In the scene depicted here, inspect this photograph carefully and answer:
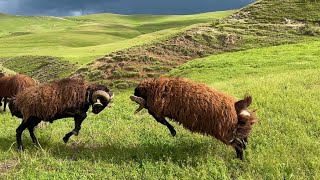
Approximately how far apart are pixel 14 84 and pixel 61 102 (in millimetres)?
8735

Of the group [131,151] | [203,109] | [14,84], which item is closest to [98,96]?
[131,151]

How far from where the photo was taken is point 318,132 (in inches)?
396

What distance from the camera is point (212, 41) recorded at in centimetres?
3997

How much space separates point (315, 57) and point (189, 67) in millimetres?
9197

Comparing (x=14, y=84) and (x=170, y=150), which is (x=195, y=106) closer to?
(x=170, y=150)

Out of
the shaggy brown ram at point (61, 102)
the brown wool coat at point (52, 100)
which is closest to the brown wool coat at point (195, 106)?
Result: the shaggy brown ram at point (61, 102)

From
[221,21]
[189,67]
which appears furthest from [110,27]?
[189,67]

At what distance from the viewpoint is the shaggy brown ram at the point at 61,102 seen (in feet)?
33.9

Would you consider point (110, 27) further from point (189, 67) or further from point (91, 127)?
point (91, 127)

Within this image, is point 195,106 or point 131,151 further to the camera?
point 131,151

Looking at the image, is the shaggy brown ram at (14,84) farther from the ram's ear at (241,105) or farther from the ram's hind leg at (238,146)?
the ram's hind leg at (238,146)

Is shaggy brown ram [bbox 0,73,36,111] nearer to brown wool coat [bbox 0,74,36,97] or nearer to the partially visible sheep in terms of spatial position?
brown wool coat [bbox 0,74,36,97]

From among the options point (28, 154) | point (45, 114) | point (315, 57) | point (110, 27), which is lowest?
point (110, 27)

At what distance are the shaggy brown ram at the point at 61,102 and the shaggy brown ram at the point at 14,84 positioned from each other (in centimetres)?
756
